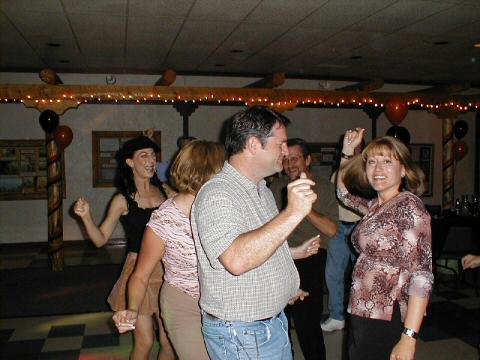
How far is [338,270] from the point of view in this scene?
4121mm

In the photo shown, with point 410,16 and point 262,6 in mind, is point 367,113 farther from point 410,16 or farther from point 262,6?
point 262,6

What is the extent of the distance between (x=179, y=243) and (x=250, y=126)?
0.76m

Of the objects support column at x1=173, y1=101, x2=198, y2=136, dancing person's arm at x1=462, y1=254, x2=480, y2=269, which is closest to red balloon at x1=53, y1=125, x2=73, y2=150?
support column at x1=173, y1=101, x2=198, y2=136

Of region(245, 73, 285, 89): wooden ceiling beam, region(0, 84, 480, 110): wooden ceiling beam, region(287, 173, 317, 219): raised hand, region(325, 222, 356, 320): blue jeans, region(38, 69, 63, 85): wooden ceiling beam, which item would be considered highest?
region(245, 73, 285, 89): wooden ceiling beam

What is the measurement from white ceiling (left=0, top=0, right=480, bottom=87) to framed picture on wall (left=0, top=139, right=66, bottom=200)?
4.49 feet

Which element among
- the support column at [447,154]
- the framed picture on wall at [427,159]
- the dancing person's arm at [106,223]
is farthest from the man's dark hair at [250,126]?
the framed picture on wall at [427,159]

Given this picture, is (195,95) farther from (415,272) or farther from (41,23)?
(415,272)

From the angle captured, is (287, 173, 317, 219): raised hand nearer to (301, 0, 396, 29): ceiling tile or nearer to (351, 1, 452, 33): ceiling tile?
(301, 0, 396, 29): ceiling tile

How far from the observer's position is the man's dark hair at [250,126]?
155 cm

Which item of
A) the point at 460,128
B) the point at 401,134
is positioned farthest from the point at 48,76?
the point at 460,128

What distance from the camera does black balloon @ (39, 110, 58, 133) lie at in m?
6.03

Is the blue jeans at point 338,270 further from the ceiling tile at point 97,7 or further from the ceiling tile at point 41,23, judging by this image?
the ceiling tile at point 41,23

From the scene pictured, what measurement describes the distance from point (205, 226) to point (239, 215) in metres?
0.12

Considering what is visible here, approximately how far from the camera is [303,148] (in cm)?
307
